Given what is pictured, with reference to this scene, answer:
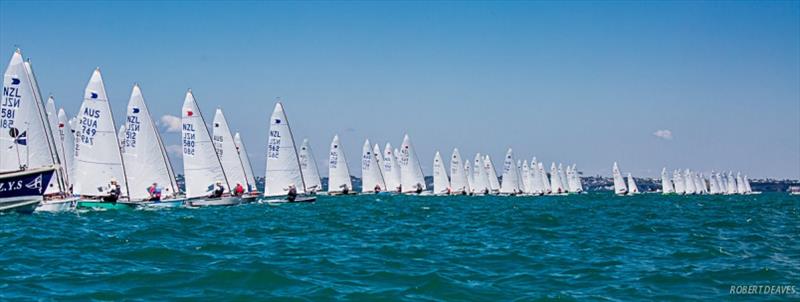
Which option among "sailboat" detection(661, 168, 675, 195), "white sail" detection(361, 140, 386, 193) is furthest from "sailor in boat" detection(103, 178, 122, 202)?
"sailboat" detection(661, 168, 675, 195)

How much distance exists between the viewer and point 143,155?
152 ft

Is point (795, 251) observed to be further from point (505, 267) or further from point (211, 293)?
point (211, 293)

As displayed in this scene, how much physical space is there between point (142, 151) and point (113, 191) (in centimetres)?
483

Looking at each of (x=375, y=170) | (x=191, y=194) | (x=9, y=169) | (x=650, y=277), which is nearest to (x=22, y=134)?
(x=9, y=169)

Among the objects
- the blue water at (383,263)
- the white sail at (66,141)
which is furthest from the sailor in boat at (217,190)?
the blue water at (383,263)

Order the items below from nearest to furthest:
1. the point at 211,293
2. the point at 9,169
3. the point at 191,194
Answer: the point at 211,293
the point at 9,169
the point at 191,194

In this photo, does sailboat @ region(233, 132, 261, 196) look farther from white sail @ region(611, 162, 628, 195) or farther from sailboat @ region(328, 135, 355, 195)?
white sail @ region(611, 162, 628, 195)

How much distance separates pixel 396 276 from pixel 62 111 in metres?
46.5

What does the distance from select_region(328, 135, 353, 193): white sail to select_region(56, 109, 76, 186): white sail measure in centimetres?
3619

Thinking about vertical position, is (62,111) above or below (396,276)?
above

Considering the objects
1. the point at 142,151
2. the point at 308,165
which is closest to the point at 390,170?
the point at 308,165

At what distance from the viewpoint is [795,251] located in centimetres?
2045

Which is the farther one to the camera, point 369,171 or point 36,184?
point 369,171

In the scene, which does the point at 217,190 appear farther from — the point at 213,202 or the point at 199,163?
the point at 199,163
